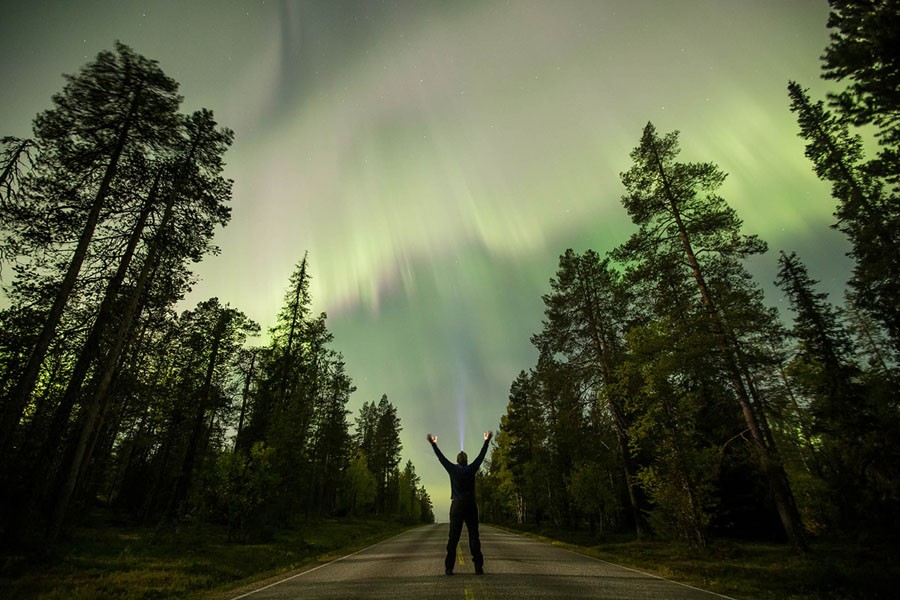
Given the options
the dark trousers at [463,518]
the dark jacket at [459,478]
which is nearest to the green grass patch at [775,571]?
the dark trousers at [463,518]

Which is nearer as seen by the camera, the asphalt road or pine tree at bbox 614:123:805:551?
the asphalt road

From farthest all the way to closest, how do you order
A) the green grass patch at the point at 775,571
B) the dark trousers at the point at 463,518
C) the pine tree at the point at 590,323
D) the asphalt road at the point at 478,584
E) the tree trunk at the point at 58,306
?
the pine tree at the point at 590,323 < the tree trunk at the point at 58,306 < the green grass patch at the point at 775,571 < the dark trousers at the point at 463,518 < the asphalt road at the point at 478,584

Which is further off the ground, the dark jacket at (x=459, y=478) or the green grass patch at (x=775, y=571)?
the dark jacket at (x=459, y=478)

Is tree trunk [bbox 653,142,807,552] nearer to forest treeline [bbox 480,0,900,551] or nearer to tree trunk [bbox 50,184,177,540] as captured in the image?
forest treeline [bbox 480,0,900,551]

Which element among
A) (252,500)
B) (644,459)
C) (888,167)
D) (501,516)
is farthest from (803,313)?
(501,516)

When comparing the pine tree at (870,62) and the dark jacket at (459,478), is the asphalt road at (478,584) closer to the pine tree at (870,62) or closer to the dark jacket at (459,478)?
the dark jacket at (459,478)

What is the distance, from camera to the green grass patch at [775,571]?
309 inches

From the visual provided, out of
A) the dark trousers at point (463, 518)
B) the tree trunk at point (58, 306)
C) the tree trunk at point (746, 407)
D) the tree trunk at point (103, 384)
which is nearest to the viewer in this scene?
the dark trousers at point (463, 518)

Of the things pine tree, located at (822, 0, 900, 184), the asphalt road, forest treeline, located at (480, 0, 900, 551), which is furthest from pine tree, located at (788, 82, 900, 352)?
the asphalt road

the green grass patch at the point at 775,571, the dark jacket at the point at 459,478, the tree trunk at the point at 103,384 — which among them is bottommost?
the green grass patch at the point at 775,571

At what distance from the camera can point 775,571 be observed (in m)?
10.3

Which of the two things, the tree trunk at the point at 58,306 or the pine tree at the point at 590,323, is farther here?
the pine tree at the point at 590,323

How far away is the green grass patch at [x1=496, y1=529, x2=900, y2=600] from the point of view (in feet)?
25.7

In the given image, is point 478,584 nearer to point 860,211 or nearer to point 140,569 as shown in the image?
point 140,569
